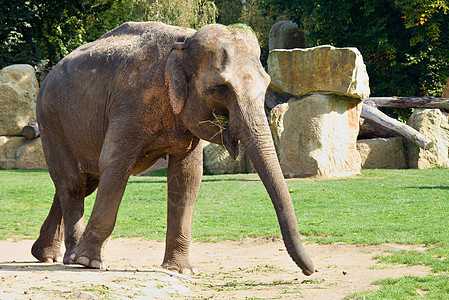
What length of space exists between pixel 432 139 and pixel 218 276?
13.3 meters

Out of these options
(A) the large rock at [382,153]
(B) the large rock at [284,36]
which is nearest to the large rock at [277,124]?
(A) the large rock at [382,153]

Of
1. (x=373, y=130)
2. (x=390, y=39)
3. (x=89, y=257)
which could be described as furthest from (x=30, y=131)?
(x=89, y=257)

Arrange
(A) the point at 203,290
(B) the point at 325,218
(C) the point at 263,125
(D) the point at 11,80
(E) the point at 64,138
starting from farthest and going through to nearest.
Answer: (D) the point at 11,80
(B) the point at 325,218
(E) the point at 64,138
(A) the point at 203,290
(C) the point at 263,125

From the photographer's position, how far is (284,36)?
2897 centimetres

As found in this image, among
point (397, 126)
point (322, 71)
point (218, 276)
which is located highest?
point (322, 71)

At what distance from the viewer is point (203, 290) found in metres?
5.71

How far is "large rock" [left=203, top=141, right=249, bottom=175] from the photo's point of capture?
19.6 meters

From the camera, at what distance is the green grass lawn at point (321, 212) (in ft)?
24.2

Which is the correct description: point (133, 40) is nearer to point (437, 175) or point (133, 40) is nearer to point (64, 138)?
point (64, 138)

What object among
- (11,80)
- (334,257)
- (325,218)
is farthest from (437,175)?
(11,80)

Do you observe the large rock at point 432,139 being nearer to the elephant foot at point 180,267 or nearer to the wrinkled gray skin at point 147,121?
the elephant foot at point 180,267

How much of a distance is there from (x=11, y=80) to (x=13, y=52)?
6746mm

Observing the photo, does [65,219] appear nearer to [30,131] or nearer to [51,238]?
[51,238]

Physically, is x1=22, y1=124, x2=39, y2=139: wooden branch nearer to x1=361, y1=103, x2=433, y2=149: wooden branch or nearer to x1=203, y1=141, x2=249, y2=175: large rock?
x1=203, y1=141, x2=249, y2=175: large rock
